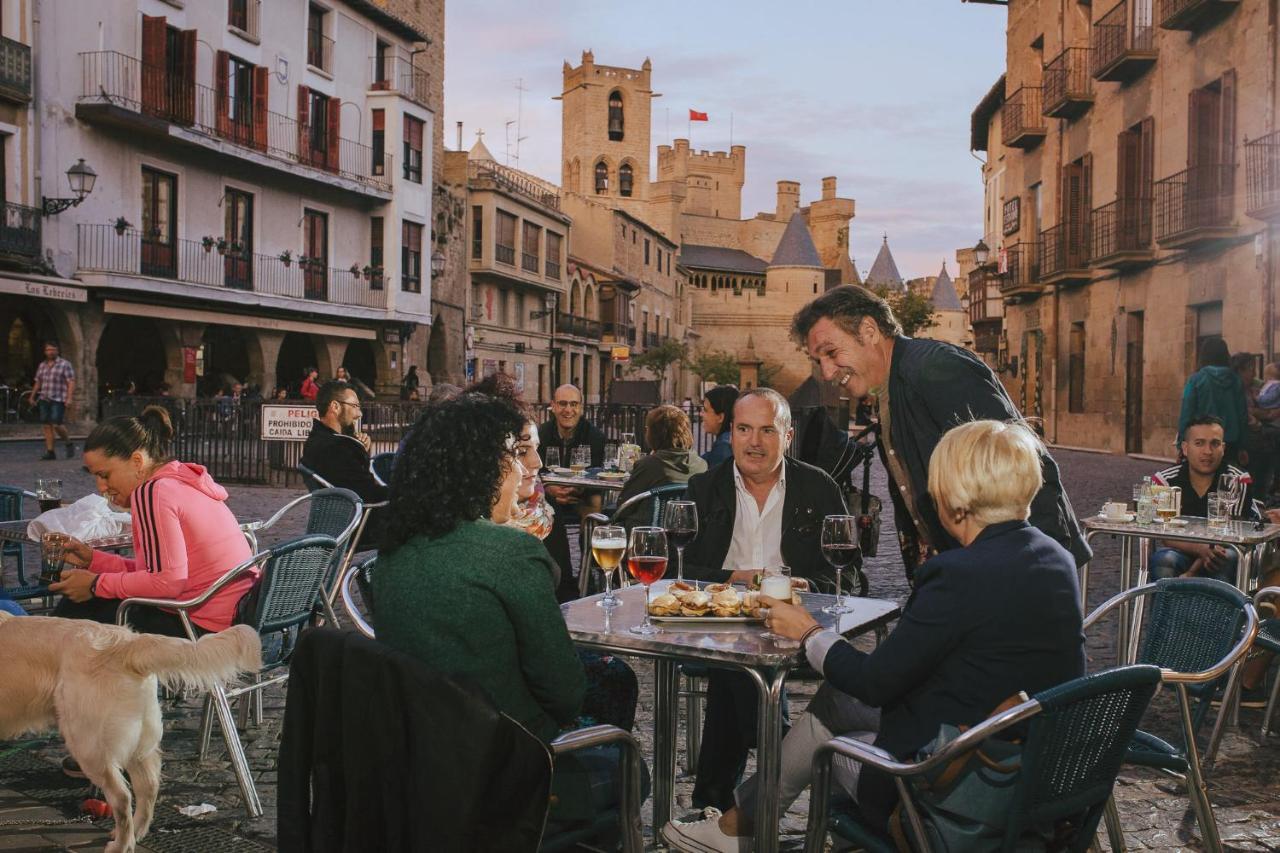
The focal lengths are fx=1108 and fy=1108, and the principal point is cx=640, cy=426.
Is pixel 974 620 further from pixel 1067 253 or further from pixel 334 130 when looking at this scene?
pixel 334 130

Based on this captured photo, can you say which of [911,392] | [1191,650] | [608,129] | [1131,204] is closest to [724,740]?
[911,392]

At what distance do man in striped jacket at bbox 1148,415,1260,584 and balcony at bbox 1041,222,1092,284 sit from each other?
18.4m

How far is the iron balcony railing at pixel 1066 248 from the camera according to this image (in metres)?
24.2

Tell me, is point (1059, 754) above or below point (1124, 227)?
below

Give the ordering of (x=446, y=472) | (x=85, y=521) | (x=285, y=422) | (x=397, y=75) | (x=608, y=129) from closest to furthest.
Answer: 1. (x=446, y=472)
2. (x=85, y=521)
3. (x=285, y=422)
4. (x=397, y=75)
5. (x=608, y=129)

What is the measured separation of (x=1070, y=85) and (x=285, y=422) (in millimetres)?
18428

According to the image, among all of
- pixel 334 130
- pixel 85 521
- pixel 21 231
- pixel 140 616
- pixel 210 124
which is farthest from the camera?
pixel 334 130

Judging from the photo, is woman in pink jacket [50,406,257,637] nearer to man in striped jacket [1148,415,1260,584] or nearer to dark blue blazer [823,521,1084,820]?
dark blue blazer [823,521,1084,820]

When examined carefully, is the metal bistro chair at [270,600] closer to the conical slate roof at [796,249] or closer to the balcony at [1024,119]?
the balcony at [1024,119]

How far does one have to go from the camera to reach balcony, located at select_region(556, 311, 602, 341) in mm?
49812

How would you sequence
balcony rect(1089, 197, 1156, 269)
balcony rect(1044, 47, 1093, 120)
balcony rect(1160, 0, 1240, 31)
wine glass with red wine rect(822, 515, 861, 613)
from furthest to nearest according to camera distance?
balcony rect(1044, 47, 1093, 120)
balcony rect(1089, 197, 1156, 269)
balcony rect(1160, 0, 1240, 31)
wine glass with red wine rect(822, 515, 861, 613)

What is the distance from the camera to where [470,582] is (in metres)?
2.44

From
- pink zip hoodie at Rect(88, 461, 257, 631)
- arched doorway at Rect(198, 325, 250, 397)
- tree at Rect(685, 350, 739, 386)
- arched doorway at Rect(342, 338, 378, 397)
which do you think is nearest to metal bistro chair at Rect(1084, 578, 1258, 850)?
pink zip hoodie at Rect(88, 461, 257, 631)

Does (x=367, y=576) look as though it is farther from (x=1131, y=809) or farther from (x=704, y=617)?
(x=1131, y=809)
